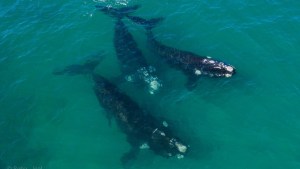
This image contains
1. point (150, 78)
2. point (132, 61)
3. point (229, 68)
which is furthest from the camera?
point (132, 61)

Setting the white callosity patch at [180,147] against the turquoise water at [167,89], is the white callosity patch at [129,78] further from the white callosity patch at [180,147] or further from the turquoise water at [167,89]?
the white callosity patch at [180,147]

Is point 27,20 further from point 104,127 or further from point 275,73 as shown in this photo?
point 275,73

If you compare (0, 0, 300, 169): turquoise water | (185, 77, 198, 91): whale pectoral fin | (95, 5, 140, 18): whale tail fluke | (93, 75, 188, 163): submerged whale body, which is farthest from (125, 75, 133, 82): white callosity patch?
(95, 5, 140, 18): whale tail fluke

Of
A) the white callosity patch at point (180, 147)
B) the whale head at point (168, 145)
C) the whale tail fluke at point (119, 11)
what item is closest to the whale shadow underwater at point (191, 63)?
the whale tail fluke at point (119, 11)

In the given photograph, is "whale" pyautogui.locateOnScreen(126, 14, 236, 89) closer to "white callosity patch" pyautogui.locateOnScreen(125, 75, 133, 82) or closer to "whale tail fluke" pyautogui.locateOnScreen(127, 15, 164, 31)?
"whale tail fluke" pyautogui.locateOnScreen(127, 15, 164, 31)

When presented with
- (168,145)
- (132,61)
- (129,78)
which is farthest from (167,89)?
(168,145)

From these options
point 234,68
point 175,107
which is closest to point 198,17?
point 234,68

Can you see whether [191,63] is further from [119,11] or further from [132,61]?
[119,11]
